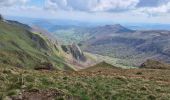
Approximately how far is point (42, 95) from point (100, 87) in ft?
22.4

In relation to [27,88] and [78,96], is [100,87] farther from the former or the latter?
[27,88]

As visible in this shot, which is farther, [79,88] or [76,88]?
[79,88]

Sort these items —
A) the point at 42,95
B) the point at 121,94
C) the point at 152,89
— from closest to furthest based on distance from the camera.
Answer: the point at 42,95 < the point at 121,94 < the point at 152,89

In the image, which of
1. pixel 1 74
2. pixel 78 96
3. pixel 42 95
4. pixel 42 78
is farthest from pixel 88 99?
pixel 1 74

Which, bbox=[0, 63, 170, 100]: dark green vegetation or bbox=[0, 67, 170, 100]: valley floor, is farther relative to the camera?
bbox=[0, 63, 170, 100]: dark green vegetation

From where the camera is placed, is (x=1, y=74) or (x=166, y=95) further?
(x=1, y=74)

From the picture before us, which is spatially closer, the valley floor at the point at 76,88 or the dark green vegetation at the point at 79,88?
the valley floor at the point at 76,88

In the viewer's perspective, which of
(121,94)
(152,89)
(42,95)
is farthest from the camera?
(152,89)

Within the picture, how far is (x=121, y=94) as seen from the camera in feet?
109

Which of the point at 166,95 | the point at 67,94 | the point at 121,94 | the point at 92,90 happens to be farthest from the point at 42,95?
the point at 166,95

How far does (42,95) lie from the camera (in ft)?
101

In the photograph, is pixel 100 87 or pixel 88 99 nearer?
pixel 88 99

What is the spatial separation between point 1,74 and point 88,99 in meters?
10.9

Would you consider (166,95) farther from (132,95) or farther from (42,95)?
(42,95)
